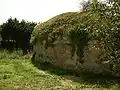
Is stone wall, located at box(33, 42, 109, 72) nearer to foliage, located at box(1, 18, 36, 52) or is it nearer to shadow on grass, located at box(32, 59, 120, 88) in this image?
shadow on grass, located at box(32, 59, 120, 88)

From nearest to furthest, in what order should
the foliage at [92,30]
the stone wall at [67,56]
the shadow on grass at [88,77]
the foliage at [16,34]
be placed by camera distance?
the foliage at [92,30], the shadow on grass at [88,77], the stone wall at [67,56], the foliage at [16,34]

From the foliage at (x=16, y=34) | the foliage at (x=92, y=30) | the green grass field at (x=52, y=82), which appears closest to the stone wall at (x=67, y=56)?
the foliage at (x=92, y=30)

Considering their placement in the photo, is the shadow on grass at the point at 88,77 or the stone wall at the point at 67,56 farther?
the stone wall at the point at 67,56

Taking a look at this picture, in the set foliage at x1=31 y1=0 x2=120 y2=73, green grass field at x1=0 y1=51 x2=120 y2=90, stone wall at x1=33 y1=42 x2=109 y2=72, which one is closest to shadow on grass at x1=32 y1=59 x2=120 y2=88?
green grass field at x1=0 y1=51 x2=120 y2=90

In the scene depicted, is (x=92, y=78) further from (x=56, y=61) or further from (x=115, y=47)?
(x=115, y=47)

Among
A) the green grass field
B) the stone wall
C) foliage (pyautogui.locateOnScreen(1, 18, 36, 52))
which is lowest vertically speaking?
the green grass field

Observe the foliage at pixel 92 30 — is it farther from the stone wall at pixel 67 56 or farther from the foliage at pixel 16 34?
the foliage at pixel 16 34

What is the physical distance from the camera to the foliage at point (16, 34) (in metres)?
29.3

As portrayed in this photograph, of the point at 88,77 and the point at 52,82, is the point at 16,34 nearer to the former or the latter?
the point at 88,77

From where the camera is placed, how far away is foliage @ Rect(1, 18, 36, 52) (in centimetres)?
2935

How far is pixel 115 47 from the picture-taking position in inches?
207

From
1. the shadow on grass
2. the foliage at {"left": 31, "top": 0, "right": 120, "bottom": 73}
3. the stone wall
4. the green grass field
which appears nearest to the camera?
the foliage at {"left": 31, "top": 0, "right": 120, "bottom": 73}

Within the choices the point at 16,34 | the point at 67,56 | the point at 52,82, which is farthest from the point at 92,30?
the point at 16,34

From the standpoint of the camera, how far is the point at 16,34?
29.8 meters
